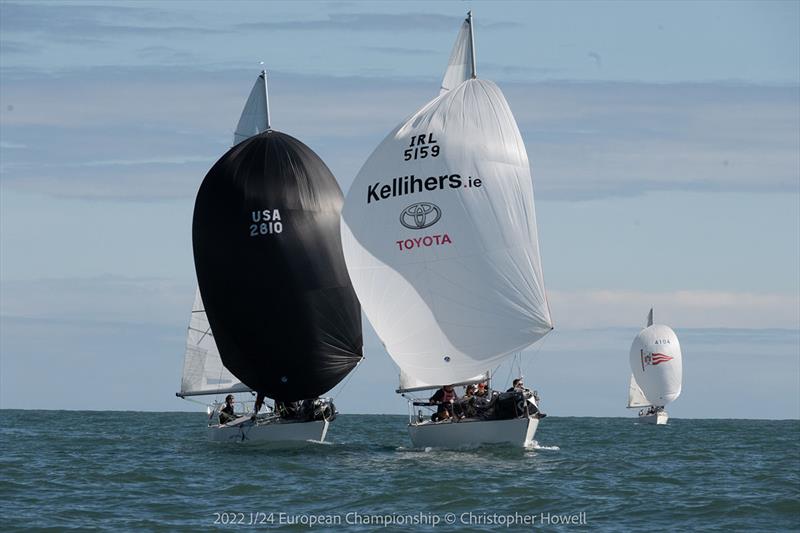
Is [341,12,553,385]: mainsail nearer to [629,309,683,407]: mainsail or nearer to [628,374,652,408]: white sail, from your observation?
[629,309,683,407]: mainsail

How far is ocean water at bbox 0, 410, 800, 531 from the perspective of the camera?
88.5 ft

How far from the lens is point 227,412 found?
48.9 metres

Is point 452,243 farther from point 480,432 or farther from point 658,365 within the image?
point 658,365

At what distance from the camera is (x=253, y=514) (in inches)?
1086

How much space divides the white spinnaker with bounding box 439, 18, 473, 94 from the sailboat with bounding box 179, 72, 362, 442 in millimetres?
5810

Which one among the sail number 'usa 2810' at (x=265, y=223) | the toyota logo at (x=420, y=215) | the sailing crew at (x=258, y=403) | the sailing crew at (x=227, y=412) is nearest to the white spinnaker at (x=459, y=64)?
the toyota logo at (x=420, y=215)

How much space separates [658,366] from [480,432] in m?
59.3

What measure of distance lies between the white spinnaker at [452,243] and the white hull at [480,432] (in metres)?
1.43

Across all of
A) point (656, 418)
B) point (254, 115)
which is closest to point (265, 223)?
point (254, 115)

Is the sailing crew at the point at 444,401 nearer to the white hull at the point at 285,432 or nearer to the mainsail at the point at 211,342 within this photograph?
the white hull at the point at 285,432

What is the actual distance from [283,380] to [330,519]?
700 inches

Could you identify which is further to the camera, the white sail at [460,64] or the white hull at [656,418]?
the white hull at [656,418]

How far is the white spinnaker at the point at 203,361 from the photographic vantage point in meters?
50.8

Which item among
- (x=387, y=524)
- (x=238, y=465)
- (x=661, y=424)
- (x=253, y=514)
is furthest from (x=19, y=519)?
(x=661, y=424)
